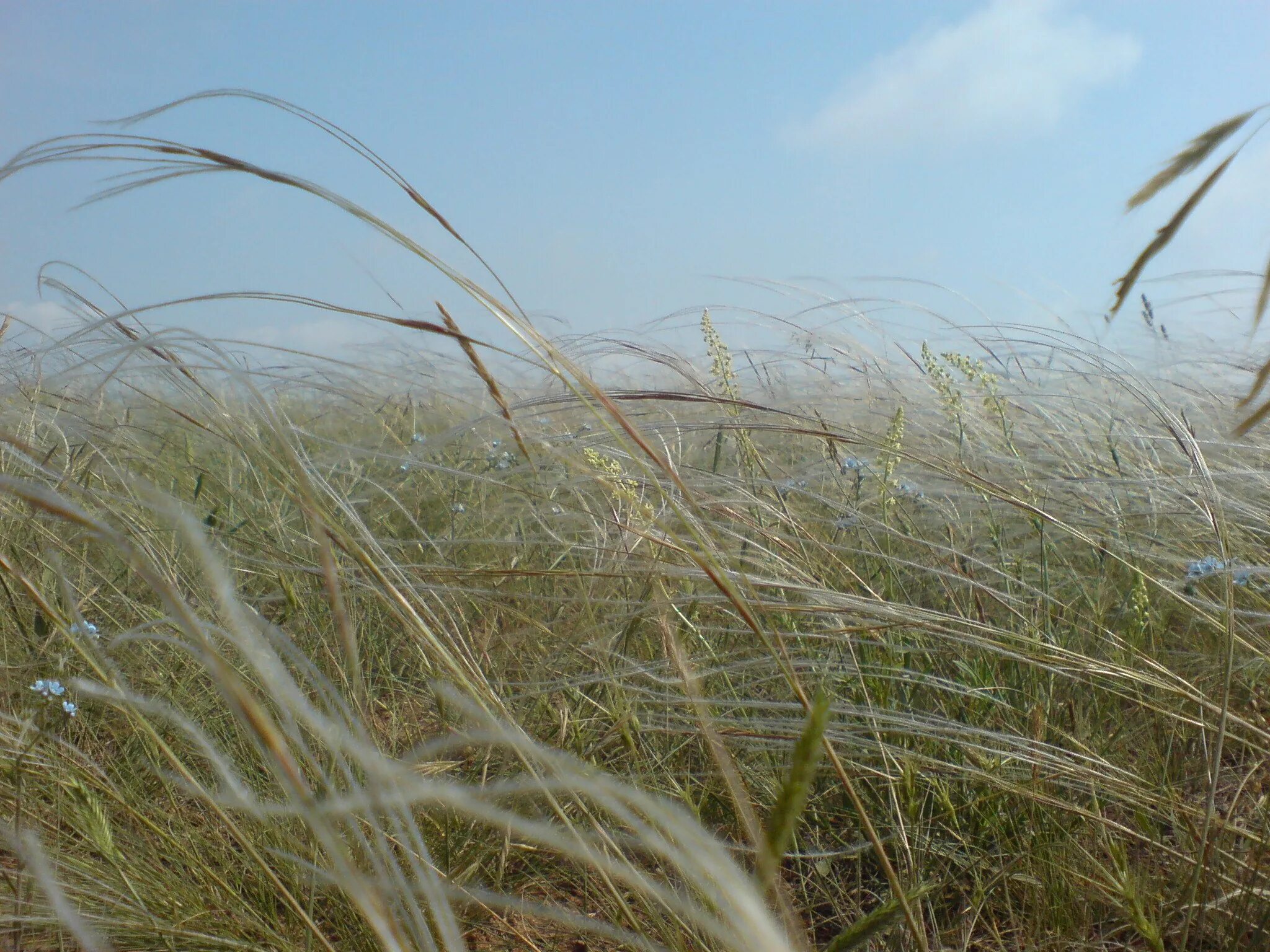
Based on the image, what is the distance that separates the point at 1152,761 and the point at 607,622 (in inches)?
30.4

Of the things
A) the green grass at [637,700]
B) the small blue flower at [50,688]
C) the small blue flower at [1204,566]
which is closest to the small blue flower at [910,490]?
the green grass at [637,700]

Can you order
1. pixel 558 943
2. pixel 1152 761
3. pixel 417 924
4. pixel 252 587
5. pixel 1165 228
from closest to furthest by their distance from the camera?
pixel 417 924, pixel 1165 228, pixel 558 943, pixel 1152 761, pixel 252 587

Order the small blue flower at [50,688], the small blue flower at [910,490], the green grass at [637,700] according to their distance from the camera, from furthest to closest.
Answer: the small blue flower at [910,490] → the small blue flower at [50,688] → the green grass at [637,700]

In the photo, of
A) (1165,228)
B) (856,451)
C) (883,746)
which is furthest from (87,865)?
(856,451)

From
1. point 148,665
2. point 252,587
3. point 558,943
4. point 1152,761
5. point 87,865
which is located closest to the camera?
point 87,865

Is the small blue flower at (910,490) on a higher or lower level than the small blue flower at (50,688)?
lower

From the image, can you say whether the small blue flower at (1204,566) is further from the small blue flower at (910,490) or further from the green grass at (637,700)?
the small blue flower at (910,490)

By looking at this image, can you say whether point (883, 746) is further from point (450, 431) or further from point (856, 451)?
point (856, 451)

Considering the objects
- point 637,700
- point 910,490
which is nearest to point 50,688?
point 637,700

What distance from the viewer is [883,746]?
1086 millimetres

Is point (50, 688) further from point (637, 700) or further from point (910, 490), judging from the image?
point (910, 490)

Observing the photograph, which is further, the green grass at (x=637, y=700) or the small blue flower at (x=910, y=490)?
the small blue flower at (x=910, y=490)

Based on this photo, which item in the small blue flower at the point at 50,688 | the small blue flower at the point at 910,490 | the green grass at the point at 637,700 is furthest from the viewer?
the small blue flower at the point at 910,490

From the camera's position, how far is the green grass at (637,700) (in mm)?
782
